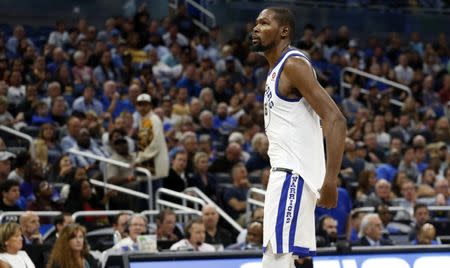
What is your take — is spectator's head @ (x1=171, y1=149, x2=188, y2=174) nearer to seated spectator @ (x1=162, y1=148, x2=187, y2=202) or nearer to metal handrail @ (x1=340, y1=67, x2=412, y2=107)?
seated spectator @ (x1=162, y1=148, x2=187, y2=202)

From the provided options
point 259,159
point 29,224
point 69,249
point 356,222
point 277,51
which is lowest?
point 356,222

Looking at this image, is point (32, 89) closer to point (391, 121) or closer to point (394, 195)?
point (394, 195)

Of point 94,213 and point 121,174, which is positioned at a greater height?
point 121,174

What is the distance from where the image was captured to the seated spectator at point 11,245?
977 cm

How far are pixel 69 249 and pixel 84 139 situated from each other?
200 inches

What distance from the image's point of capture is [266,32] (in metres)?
6.41

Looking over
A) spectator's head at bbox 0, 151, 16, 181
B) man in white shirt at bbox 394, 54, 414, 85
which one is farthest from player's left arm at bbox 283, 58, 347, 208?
man in white shirt at bbox 394, 54, 414, 85

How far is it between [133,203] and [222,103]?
4091mm

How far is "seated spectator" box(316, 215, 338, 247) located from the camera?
12.4m

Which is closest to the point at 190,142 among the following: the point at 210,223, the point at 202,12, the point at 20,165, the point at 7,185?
the point at 20,165

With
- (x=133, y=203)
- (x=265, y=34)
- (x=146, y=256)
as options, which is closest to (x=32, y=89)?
(x=133, y=203)

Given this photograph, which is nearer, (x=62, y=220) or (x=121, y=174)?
(x=62, y=220)

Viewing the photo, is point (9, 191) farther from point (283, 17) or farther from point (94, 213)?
point (283, 17)

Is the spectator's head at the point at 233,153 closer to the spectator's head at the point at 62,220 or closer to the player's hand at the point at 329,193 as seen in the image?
the spectator's head at the point at 62,220
